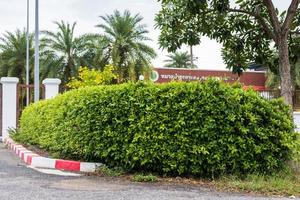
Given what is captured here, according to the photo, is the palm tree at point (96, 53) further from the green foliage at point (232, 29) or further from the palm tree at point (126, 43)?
the green foliage at point (232, 29)

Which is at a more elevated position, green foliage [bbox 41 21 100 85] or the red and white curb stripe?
green foliage [bbox 41 21 100 85]

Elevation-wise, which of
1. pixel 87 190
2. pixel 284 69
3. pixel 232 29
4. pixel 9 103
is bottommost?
pixel 87 190

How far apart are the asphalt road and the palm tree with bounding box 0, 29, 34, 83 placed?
2497 centimetres

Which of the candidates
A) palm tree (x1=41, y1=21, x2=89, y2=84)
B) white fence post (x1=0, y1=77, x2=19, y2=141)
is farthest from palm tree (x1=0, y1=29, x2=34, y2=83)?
white fence post (x1=0, y1=77, x2=19, y2=141)

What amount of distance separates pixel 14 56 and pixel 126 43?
8572mm

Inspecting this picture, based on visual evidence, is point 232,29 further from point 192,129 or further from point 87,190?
point 87,190

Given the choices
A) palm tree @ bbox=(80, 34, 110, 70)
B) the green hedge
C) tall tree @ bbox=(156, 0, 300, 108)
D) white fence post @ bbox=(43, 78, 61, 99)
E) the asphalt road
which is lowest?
the asphalt road

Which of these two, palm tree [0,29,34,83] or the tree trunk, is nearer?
the tree trunk

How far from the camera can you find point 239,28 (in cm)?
962

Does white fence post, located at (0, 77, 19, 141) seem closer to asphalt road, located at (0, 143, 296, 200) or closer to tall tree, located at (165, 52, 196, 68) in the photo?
asphalt road, located at (0, 143, 296, 200)

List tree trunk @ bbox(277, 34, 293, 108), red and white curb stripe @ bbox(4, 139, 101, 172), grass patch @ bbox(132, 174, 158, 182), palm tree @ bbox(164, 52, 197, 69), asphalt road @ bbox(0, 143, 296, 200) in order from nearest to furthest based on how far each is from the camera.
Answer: asphalt road @ bbox(0, 143, 296, 200) → grass patch @ bbox(132, 174, 158, 182) → red and white curb stripe @ bbox(4, 139, 101, 172) → tree trunk @ bbox(277, 34, 293, 108) → palm tree @ bbox(164, 52, 197, 69)

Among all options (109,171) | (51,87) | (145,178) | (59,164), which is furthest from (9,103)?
(145,178)

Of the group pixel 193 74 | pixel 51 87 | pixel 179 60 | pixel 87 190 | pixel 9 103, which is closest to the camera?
pixel 87 190

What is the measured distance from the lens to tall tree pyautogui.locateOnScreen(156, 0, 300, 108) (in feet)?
29.1
